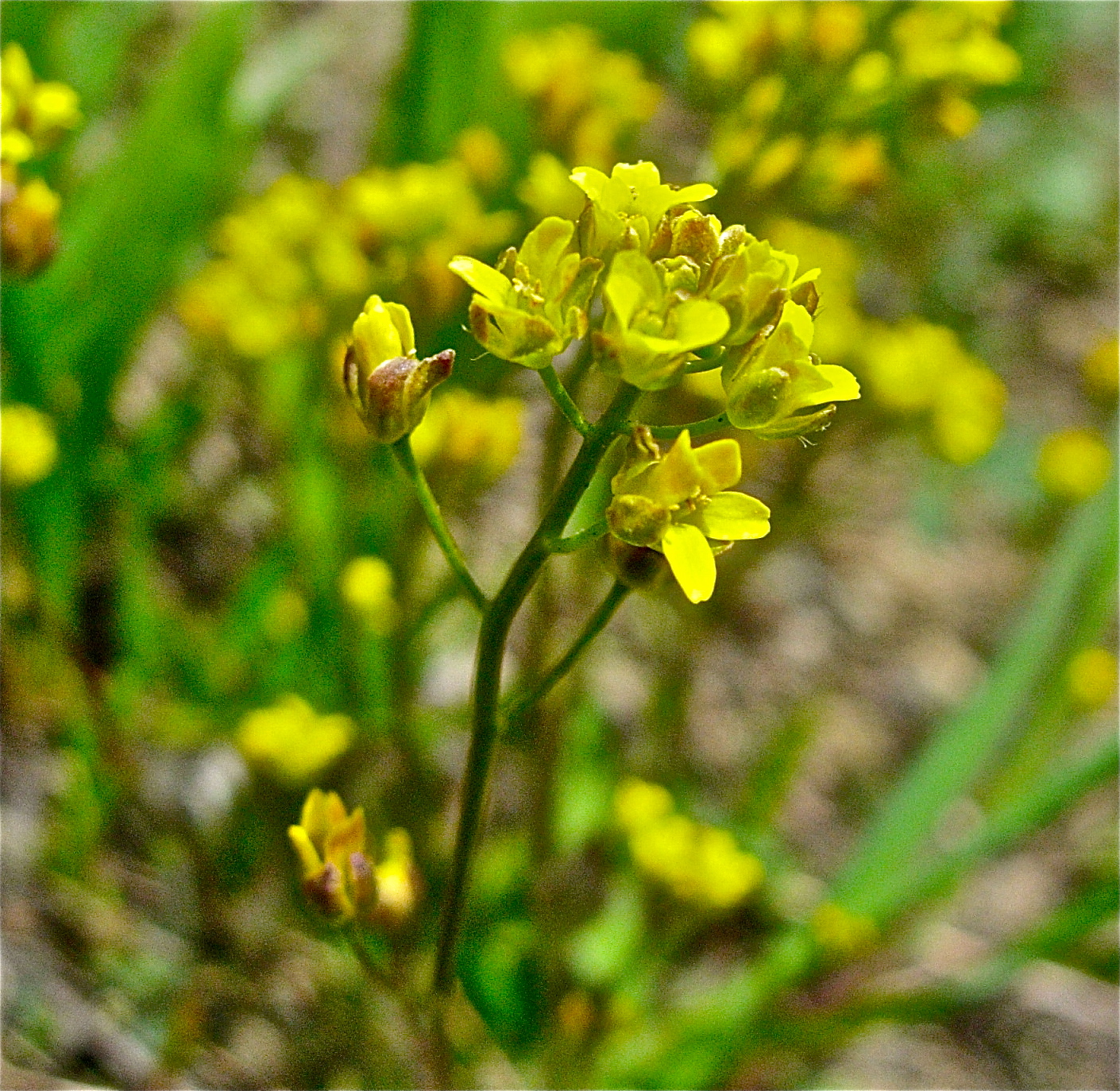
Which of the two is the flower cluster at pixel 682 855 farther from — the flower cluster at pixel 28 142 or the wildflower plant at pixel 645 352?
the flower cluster at pixel 28 142

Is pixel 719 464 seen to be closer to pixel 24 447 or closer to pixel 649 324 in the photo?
pixel 649 324

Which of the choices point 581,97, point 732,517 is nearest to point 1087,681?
point 581,97

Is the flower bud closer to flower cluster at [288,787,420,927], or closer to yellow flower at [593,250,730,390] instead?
yellow flower at [593,250,730,390]

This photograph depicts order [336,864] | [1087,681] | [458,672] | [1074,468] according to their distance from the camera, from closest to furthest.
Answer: [336,864], [1087,681], [458,672], [1074,468]

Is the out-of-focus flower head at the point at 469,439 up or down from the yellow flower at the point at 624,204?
down

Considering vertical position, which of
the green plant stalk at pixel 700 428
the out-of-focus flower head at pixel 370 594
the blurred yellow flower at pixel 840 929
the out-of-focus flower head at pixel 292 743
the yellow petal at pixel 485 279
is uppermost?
the yellow petal at pixel 485 279

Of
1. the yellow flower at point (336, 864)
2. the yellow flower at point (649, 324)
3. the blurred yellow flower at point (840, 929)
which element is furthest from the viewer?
the blurred yellow flower at point (840, 929)

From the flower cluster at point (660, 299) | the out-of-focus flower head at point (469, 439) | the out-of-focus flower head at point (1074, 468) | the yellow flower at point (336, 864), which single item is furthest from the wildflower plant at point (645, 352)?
the out-of-focus flower head at point (1074, 468)
